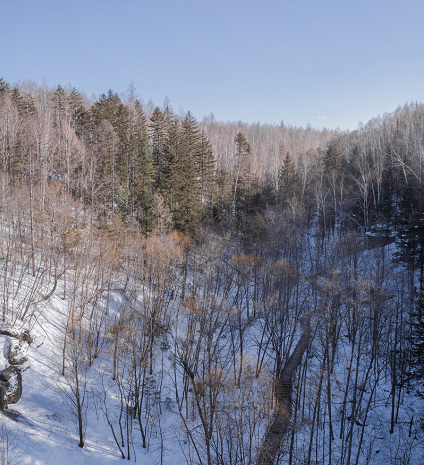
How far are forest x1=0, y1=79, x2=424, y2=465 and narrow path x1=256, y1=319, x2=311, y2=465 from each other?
12cm

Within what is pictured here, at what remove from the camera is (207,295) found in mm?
18094

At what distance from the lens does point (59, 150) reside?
35.1 m

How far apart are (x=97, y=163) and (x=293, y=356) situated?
92.1 feet

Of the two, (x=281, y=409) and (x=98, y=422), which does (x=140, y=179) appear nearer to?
(x=98, y=422)

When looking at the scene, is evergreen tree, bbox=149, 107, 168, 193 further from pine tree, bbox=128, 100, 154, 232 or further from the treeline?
pine tree, bbox=128, 100, 154, 232

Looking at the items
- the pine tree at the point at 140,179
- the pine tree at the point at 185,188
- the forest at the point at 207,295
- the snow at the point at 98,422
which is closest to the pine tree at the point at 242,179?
the forest at the point at 207,295

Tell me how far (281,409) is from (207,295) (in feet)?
24.7

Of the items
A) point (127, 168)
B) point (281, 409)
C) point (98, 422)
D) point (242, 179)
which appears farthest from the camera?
point (242, 179)

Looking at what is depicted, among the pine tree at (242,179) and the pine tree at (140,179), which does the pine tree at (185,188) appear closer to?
the pine tree at (140,179)

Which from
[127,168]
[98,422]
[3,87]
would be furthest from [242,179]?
[3,87]

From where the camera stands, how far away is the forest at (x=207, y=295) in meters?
15.9

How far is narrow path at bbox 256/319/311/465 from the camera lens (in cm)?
1361

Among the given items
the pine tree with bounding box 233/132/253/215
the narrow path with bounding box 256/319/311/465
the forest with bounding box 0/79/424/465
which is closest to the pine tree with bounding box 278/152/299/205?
the forest with bounding box 0/79/424/465

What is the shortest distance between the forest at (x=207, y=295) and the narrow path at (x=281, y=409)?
0.12 m
